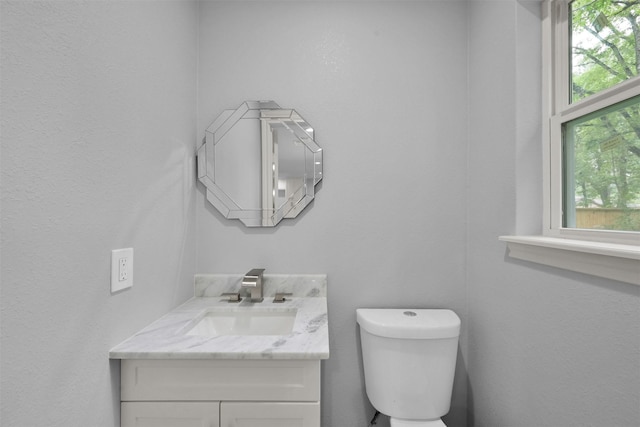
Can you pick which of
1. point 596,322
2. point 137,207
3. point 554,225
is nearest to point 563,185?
point 554,225

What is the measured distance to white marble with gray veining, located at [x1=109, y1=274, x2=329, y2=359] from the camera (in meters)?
0.88

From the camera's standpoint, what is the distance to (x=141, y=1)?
1.01 metres

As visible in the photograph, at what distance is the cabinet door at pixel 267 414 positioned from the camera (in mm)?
896

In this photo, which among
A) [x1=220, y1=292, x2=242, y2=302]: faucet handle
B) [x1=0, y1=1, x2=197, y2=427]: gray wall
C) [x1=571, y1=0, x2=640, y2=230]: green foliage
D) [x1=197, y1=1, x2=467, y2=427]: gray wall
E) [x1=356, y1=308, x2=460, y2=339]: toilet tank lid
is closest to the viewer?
[x1=0, y1=1, x2=197, y2=427]: gray wall

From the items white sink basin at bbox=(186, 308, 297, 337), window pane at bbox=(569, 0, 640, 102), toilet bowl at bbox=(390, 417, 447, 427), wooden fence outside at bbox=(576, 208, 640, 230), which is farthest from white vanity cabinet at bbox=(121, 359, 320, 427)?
window pane at bbox=(569, 0, 640, 102)

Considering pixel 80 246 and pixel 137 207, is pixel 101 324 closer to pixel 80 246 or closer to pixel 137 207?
pixel 80 246

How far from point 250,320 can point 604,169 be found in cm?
134

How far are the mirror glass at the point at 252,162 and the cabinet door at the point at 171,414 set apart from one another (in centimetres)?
77

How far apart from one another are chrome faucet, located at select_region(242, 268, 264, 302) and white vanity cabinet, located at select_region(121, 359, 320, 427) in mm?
385

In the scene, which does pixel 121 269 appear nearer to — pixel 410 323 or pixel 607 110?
pixel 410 323

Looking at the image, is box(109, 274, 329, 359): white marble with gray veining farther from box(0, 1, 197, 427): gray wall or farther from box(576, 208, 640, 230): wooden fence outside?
box(576, 208, 640, 230): wooden fence outside

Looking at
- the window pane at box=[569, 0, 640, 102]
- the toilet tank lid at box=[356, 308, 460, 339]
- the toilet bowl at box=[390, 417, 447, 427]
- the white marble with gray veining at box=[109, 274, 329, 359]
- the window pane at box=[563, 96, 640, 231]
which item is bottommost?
the toilet bowl at box=[390, 417, 447, 427]

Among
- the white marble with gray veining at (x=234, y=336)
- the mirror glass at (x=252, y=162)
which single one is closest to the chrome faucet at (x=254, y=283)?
the white marble with gray veining at (x=234, y=336)

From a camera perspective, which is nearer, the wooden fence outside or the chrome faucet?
the wooden fence outside
